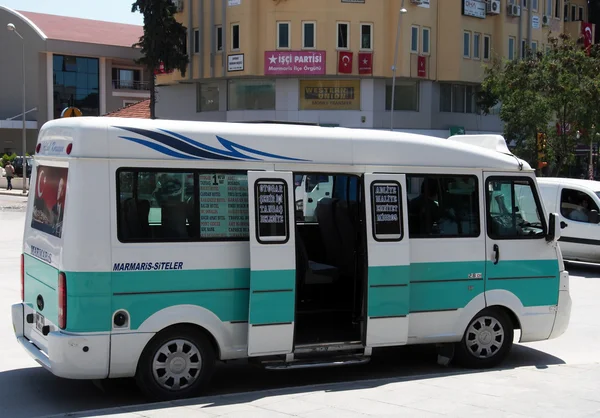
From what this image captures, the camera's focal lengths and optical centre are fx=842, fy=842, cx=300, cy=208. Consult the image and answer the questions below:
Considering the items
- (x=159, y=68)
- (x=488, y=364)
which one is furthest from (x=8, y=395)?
(x=159, y=68)

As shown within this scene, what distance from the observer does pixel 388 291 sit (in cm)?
806

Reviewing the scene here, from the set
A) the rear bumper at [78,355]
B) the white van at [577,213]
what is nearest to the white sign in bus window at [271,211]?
the rear bumper at [78,355]

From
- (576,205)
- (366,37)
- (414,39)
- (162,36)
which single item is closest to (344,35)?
(366,37)

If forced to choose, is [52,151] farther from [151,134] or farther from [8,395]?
[8,395]

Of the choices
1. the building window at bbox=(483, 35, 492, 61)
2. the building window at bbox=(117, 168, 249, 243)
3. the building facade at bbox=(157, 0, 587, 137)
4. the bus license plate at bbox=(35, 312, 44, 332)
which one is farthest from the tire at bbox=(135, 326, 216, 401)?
the building window at bbox=(483, 35, 492, 61)

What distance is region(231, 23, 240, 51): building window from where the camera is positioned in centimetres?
4431

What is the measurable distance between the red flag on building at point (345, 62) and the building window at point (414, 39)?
11.9 feet

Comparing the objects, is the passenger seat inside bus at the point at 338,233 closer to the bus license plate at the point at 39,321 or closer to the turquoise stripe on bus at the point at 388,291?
the turquoise stripe on bus at the point at 388,291

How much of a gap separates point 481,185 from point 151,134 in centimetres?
352

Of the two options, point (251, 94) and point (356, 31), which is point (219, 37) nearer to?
point (251, 94)

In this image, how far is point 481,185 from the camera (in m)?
8.70

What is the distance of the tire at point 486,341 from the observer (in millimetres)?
8734

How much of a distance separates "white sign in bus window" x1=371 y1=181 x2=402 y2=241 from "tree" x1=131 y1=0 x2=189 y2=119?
39.4 m

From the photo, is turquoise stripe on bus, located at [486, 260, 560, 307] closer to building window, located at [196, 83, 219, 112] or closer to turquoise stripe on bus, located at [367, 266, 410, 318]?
turquoise stripe on bus, located at [367, 266, 410, 318]
